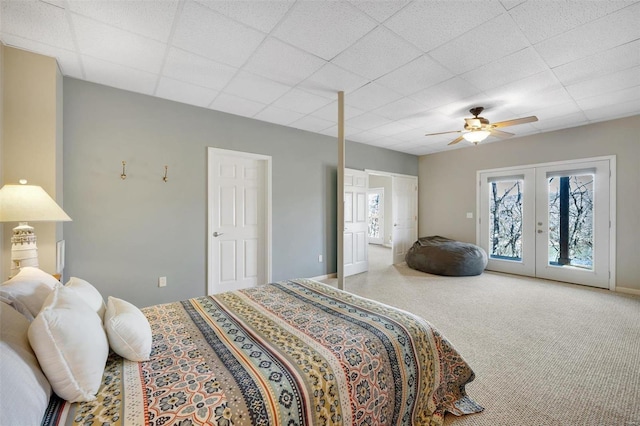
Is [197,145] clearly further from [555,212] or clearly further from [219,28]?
[555,212]

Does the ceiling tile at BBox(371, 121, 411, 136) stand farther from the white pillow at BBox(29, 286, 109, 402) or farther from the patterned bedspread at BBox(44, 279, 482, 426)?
the white pillow at BBox(29, 286, 109, 402)

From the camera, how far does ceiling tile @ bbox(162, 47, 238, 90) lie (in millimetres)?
2434

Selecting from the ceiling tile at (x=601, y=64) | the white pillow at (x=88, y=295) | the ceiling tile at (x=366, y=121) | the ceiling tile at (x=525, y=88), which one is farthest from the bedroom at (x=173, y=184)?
the ceiling tile at (x=601, y=64)

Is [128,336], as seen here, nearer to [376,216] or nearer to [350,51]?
[350,51]

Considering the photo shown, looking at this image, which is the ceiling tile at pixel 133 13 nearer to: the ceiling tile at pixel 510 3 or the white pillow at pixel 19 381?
the white pillow at pixel 19 381

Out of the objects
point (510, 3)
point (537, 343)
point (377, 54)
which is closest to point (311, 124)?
point (377, 54)

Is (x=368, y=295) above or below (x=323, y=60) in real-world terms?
below

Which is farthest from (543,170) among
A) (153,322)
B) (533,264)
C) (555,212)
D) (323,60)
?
(153,322)

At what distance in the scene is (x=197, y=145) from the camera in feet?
11.6

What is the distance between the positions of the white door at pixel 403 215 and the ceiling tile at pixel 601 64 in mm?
3568

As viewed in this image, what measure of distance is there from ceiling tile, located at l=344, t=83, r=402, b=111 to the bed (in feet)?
7.55

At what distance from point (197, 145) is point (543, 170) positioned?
5.61 meters

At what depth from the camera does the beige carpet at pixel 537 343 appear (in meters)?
1.73

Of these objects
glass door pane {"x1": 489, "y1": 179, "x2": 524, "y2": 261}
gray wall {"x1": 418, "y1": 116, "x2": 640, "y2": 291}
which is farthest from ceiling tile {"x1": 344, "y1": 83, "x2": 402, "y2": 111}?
glass door pane {"x1": 489, "y1": 179, "x2": 524, "y2": 261}
